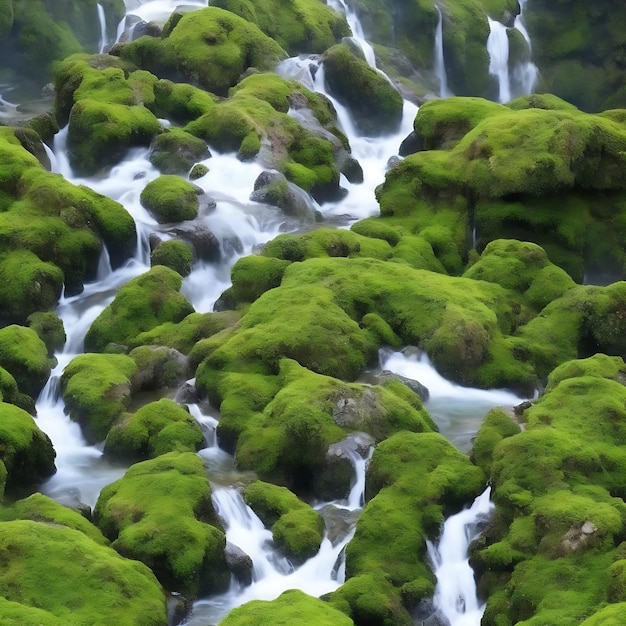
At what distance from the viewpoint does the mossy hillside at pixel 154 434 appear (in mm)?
18297

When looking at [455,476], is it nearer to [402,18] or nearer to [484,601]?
[484,601]

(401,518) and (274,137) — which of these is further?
(274,137)

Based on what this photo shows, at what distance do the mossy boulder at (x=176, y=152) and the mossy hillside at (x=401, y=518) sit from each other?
51.0ft

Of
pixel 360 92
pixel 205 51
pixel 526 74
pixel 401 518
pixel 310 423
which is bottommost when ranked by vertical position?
pixel 526 74

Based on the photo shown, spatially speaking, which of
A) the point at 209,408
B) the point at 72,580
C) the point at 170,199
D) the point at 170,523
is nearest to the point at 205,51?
the point at 170,199

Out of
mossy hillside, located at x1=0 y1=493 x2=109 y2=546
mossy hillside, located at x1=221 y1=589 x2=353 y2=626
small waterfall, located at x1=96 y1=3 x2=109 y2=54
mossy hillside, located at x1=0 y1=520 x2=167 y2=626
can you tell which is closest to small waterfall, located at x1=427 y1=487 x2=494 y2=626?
mossy hillside, located at x1=221 y1=589 x2=353 y2=626

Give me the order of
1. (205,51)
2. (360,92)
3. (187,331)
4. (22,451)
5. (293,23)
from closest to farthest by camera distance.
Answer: (22,451)
(187,331)
(205,51)
(360,92)
(293,23)

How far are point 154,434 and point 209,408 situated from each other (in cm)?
171

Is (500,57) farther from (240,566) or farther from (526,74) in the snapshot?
(240,566)

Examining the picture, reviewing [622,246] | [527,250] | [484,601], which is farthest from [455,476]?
[622,246]

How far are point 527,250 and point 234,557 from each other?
1265 cm

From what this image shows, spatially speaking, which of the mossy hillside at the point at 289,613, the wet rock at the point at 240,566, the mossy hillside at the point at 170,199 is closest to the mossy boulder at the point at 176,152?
the mossy hillside at the point at 170,199

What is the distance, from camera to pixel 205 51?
36.4 meters

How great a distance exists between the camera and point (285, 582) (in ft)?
50.9
